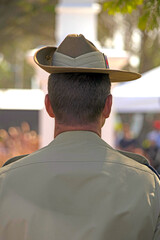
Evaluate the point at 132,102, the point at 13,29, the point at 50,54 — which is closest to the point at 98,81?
the point at 50,54

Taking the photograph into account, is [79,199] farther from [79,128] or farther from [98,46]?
[98,46]

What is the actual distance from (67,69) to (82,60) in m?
0.12

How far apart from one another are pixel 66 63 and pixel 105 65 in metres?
0.15

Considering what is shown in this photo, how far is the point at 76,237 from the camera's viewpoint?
5.43ft

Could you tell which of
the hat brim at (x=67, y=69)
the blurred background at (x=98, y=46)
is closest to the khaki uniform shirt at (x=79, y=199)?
the hat brim at (x=67, y=69)

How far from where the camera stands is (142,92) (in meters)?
8.82

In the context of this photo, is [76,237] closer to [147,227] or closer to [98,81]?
[147,227]

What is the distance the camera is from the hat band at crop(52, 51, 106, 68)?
1895mm

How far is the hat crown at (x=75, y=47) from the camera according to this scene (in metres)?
1.93

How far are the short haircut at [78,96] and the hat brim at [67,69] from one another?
26 mm

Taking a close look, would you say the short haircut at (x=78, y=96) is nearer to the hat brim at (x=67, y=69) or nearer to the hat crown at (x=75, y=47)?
the hat brim at (x=67, y=69)

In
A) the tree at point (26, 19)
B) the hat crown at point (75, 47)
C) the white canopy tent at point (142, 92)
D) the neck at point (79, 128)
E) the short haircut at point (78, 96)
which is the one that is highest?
the tree at point (26, 19)

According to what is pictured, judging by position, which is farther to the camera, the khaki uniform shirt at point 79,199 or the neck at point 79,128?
the neck at point 79,128

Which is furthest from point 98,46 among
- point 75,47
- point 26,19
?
point 26,19
